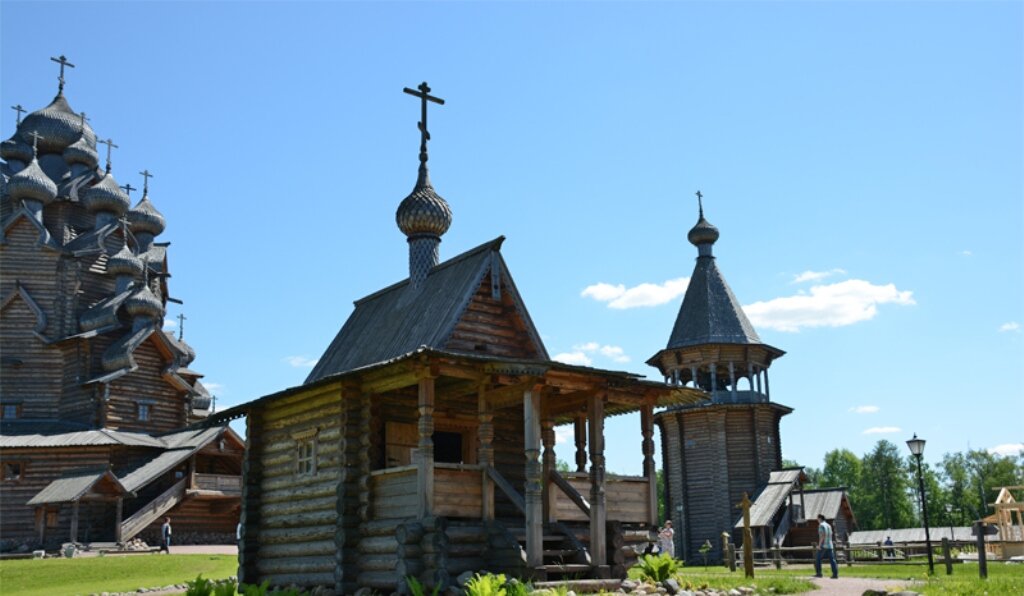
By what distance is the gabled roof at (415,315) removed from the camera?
1941 centimetres

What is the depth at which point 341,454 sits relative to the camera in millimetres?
18641

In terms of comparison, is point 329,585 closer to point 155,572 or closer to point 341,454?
point 341,454

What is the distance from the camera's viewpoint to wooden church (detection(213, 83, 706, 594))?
16547 mm

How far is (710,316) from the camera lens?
45906 mm

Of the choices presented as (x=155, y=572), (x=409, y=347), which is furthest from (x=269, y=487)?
(x=155, y=572)

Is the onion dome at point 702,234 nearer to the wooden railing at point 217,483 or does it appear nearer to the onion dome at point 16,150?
the wooden railing at point 217,483

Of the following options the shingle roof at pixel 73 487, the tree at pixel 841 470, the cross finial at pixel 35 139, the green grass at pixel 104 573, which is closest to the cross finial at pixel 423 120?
the green grass at pixel 104 573

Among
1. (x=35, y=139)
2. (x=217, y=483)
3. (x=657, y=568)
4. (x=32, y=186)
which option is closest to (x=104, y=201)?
(x=32, y=186)

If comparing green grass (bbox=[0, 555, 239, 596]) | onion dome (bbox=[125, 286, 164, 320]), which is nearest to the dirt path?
green grass (bbox=[0, 555, 239, 596])

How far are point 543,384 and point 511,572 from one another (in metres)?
3.28

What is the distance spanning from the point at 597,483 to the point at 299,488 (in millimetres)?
6604

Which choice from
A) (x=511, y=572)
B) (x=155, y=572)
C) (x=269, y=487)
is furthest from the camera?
(x=155, y=572)

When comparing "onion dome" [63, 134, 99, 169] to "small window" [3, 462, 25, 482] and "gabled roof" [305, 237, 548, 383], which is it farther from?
"gabled roof" [305, 237, 548, 383]

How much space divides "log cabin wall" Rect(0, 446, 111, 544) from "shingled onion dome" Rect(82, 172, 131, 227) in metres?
12.4
